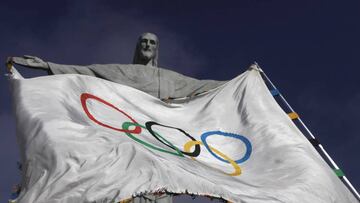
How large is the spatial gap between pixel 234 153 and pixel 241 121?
0.88 metres

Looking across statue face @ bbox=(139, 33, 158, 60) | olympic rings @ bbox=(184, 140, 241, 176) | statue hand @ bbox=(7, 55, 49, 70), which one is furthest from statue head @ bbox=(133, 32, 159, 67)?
A: olympic rings @ bbox=(184, 140, 241, 176)

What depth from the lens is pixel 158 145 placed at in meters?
8.03

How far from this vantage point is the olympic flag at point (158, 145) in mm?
6488

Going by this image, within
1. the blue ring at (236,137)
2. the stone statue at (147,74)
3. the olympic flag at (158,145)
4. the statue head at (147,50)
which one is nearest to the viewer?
the olympic flag at (158,145)

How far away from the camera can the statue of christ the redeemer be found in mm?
9852

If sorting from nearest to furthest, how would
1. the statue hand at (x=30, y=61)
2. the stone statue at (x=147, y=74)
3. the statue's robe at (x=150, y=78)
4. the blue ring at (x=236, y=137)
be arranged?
the blue ring at (x=236, y=137) → the statue hand at (x=30, y=61) → the stone statue at (x=147, y=74) → the statue's robe at (x=150, y=78)

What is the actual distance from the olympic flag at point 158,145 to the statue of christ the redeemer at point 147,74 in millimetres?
244

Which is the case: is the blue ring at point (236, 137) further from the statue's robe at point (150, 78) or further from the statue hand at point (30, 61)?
the statue hand at point (30, 61)

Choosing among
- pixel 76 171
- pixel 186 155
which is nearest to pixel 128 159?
pixel 76 171

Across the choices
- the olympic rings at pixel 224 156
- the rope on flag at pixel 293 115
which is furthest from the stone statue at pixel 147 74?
the olympic rings at pixel 224 156

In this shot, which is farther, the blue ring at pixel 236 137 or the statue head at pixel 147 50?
the statue head at pixel 147 50

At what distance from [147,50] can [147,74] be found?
54 cm

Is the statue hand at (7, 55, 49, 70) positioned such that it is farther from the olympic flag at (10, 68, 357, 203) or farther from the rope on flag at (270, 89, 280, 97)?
the rope on flag at (270, 89, 280, 97)

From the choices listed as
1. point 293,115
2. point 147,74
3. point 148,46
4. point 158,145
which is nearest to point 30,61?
point 147,74
